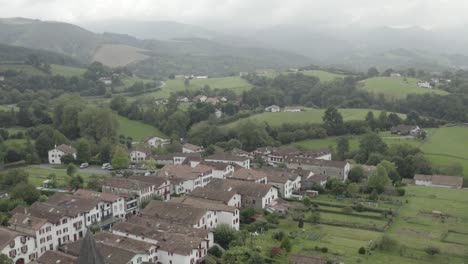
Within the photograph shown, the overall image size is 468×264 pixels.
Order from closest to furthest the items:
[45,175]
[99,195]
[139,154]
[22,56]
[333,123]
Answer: [99,195] → [45,175] → [139,154] → [333,123] → [22,56]

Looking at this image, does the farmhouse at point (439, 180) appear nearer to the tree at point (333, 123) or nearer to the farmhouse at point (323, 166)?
the farmhouse at point (323, 166)

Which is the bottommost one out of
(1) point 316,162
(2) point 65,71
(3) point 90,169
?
(3) point 90,169

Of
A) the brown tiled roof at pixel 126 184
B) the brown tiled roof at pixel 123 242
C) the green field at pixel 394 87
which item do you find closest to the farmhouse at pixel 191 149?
the brown tiled roof at pixel 126 184

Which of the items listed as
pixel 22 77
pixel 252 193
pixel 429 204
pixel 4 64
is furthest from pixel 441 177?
pixel 4 64

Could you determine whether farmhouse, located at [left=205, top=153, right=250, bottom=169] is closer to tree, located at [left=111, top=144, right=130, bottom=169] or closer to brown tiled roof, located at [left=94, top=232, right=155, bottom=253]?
tree, located at [left=111, top=144, right=130, bottom=169]

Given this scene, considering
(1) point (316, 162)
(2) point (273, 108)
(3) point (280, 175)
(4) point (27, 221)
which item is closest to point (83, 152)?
(4) point (27, 221)

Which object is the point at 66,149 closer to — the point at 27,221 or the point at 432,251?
the point at 27,221

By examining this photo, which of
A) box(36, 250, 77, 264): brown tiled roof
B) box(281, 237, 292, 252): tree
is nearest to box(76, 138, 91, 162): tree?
box(36, 250, 77, 264): brown tiled roof
